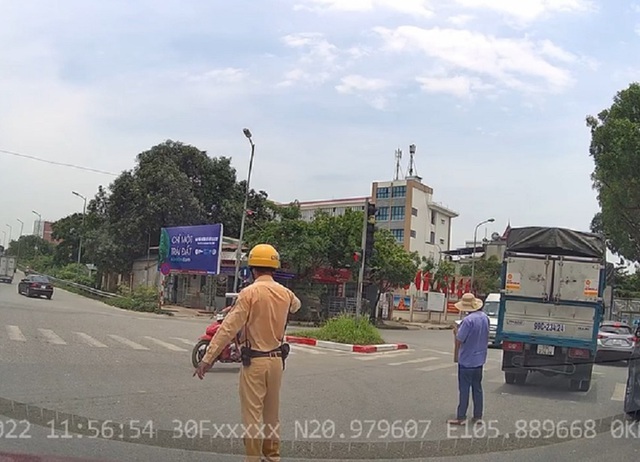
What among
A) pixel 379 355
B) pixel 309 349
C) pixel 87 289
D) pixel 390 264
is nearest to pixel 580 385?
pixel 379 355

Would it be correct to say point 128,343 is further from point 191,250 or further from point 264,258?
point 191,250

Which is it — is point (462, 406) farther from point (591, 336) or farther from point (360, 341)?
point (360, 341)

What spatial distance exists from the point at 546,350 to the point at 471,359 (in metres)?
4.42

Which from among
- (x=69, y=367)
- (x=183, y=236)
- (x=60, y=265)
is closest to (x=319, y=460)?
(x=69, y=367)

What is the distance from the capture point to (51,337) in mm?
16703

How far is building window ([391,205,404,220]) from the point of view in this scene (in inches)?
2906

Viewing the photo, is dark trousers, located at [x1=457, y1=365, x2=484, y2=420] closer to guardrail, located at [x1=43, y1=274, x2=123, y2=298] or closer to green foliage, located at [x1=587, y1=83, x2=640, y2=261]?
green foliage, located at [x1=587, y1=83, x2=640, y2=261]

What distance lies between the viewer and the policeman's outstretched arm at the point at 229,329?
5.41 meters

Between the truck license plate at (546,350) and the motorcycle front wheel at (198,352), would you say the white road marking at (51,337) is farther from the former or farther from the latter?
the truck license plate at (546,350)

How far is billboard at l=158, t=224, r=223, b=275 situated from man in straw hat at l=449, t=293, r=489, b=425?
92.2 ft

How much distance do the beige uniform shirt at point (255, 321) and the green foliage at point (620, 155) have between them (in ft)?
77.1

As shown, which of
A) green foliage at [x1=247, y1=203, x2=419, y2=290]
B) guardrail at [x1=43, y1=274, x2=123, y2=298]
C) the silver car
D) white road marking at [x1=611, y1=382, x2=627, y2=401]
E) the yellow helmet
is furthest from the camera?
guardrail at [x1=43, y1=274, x2=123, y2=298]

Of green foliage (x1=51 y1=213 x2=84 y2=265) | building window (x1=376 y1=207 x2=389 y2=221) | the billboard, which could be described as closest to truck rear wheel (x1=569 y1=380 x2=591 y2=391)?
the billboard

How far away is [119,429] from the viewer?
734 centimetres
